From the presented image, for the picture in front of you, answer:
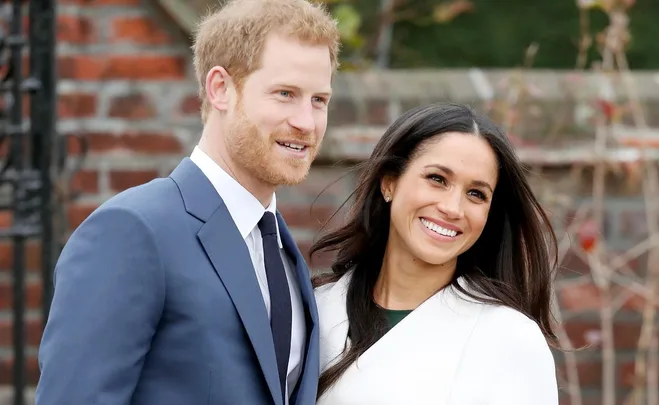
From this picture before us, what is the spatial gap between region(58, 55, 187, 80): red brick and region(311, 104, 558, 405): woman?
155 cm

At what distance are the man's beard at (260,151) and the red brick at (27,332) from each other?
225cm

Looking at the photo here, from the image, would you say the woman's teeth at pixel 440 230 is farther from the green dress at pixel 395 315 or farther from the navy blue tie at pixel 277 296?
the navy blue tie at pixel 277 296

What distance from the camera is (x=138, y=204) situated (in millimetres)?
2654

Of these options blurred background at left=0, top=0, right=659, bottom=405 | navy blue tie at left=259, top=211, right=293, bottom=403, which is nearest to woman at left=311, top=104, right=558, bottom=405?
navy blue tie at left=259, top=211, right=293, bottom=403

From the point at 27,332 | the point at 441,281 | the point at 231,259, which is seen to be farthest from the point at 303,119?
the point at 27,332

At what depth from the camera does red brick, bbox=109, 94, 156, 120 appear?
4793 millimetres

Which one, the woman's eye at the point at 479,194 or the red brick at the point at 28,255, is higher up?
the woman's eye at the point at 479,194

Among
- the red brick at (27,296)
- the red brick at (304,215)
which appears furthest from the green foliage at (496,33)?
the red brick at (27,296)

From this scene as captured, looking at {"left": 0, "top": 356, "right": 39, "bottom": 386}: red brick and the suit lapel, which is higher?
the suit lapel

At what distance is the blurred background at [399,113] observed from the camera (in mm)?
4773

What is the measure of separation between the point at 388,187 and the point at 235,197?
2.16ft

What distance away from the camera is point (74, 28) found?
4.75 meters

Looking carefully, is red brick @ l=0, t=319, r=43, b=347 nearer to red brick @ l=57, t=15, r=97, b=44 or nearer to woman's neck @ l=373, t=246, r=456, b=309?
red brick @ l=57, t=15, r=97, b=44

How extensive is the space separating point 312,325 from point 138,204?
60 cm
